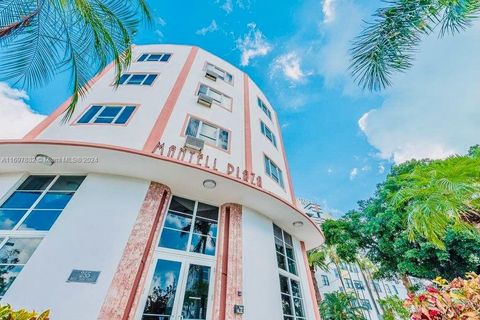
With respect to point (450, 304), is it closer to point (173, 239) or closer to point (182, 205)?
point (173, 239)

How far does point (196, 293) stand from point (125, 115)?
7.02 m

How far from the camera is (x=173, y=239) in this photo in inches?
281

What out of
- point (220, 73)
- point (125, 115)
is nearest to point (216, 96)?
→ point (220, 73)

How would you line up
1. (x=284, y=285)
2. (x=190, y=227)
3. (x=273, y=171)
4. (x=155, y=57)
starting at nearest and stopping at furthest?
(x=190, y=227), (x=284, y=285), (x=273, y=171), (x=155, y=57)

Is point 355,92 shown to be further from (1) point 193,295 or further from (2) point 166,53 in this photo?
(2) point 166,53

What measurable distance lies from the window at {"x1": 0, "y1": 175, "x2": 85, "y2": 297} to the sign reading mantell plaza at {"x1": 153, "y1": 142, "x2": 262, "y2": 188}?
2.71 meters

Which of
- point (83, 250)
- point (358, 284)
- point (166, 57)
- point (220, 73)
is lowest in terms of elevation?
point (83, 250)

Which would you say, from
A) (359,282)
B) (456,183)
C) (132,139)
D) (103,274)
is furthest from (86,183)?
(359,282)

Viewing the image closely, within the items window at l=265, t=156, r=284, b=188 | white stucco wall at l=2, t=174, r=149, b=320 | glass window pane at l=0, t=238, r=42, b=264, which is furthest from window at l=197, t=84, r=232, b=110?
glass window pane at l=0, t=238, r=42, b=264

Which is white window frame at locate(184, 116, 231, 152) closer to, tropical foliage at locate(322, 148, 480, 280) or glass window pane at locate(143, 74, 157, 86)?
glass window pane at locate(143, 74, 157, 86)

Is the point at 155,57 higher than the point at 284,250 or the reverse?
higher

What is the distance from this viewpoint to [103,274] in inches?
210

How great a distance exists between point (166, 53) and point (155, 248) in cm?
1188

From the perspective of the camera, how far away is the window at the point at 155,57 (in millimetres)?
12955
